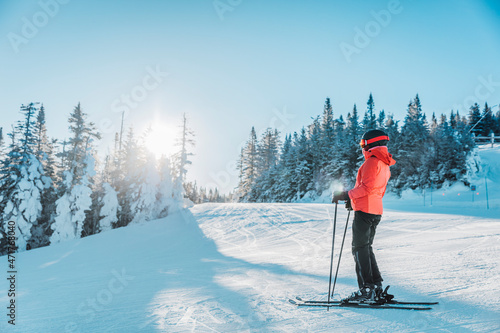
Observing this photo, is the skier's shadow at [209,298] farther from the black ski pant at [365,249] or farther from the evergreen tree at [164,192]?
the evergreen tree at [164,192]

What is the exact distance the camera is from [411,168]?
31.0 metres

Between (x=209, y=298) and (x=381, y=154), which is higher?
(x=381, y=154)

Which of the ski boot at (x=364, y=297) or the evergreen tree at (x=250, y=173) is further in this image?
the evergreen tree at (x=250, y=173)

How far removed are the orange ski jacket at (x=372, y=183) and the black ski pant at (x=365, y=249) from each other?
115 mm

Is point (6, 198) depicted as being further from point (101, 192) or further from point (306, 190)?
point (306, 190)

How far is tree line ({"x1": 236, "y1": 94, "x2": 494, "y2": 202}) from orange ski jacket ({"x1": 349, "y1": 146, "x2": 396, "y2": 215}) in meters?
16.0

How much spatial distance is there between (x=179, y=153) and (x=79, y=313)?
26.5 metres

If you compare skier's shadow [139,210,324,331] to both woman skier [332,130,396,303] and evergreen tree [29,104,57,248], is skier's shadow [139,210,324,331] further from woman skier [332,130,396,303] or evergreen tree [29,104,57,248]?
evergreen tree [29,104,57,248]

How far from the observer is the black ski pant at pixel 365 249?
3.61 metres

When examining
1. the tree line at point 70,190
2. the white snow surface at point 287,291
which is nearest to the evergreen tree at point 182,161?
the tree line at point 70,190

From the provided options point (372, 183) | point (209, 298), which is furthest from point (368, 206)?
point (209, 298)

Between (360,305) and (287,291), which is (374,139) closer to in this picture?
(360,305)

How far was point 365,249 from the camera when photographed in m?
3.66

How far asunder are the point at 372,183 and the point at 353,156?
36.1 meters
